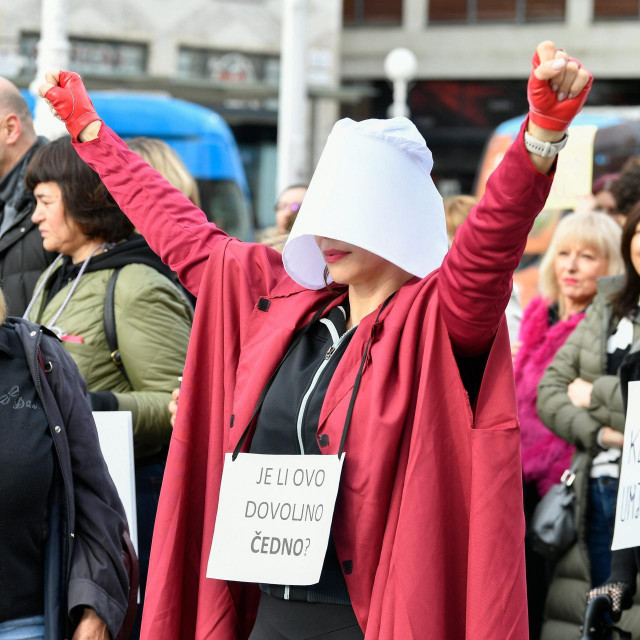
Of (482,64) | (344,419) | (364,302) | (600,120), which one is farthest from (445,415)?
(482,64)

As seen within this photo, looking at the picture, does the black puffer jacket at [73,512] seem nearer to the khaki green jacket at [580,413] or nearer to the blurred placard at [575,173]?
the khaki green jacket at [580,413]

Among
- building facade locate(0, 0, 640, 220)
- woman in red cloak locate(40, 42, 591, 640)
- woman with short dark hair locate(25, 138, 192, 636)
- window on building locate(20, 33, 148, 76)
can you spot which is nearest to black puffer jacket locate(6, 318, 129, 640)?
woman in red cloak locate(40, 42, 591, 640)

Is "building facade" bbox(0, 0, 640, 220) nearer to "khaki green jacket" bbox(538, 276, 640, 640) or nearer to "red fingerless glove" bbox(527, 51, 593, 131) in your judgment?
"khaki green jacket" bbox(538, 276, 640, 640)

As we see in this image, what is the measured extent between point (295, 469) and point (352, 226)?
0.51 m

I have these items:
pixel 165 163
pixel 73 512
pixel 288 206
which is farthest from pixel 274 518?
pixel 288 206

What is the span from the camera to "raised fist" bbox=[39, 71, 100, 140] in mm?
3209

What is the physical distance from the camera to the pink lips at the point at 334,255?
8.73ft

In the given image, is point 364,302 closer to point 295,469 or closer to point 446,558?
point 295,469

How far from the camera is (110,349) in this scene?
3.99m

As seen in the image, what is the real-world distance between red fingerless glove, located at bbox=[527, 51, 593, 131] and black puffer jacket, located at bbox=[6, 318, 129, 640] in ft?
4.66

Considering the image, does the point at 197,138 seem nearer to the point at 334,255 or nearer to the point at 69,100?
the point at 69,100

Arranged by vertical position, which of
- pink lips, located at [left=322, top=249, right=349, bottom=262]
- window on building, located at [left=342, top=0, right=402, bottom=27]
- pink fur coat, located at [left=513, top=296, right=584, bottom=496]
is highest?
window on building, located at [left=342, top=0, right=402, bottom=27]

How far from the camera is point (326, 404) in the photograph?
2.57 metres

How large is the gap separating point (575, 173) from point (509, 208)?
14.7 ft
